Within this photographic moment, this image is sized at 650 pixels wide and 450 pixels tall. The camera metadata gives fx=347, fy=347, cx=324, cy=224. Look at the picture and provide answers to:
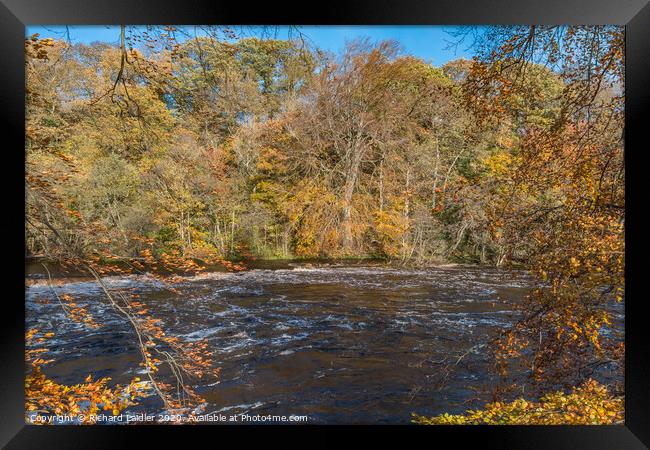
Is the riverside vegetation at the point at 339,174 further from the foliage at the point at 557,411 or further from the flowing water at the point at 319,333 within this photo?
the flowing water at the point at 319,333

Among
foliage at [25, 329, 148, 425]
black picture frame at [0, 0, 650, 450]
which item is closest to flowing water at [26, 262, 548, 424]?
foliage at [25, 329, 148, 425]

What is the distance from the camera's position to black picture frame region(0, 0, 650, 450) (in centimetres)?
213

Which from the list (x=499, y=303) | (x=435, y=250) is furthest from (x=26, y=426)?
(x=499, y=303)

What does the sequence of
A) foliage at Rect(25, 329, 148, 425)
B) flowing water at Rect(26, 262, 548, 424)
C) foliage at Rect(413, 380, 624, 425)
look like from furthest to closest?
1. flowing water at Rect(26, 262, 548, 424)
2. foliage at Rect(25, 329, 148, 425)
3. foliage at Rect(413, 380, 624, 425)

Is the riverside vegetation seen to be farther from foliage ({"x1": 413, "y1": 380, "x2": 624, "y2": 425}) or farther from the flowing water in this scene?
the flowing water

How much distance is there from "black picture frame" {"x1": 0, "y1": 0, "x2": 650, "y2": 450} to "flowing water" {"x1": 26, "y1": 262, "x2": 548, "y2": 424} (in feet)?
1.69
